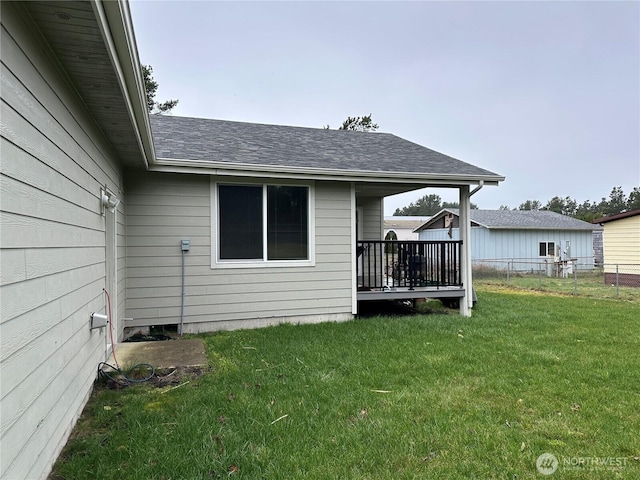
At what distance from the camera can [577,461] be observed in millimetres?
2477

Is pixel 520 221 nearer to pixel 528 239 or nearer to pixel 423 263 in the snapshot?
pixel 528 239

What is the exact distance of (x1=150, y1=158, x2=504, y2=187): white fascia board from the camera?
5.75 metres

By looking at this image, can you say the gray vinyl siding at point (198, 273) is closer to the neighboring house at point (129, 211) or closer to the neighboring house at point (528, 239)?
the neighboring house at point (129, 211)

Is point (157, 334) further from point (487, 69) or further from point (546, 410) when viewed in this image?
point (487, 69)

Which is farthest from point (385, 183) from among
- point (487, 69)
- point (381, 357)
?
point (487, 69)

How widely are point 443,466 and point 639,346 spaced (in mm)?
4517

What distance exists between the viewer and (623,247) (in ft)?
48.1

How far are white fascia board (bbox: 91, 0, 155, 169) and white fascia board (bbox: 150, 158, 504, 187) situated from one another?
190 cm

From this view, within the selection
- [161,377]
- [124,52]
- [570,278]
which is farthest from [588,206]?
[124,52]

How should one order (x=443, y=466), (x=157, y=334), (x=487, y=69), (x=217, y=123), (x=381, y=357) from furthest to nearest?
(x=487, y=69) → (x=217, y=123) → (x=157, y=334) → (x=381, y=357) → (x=443, y=466)

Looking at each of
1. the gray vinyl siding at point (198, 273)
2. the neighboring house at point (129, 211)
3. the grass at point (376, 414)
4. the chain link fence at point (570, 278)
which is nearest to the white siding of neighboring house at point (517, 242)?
the chain link fence at point (570, 278)

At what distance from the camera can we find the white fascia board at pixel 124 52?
1.98 m

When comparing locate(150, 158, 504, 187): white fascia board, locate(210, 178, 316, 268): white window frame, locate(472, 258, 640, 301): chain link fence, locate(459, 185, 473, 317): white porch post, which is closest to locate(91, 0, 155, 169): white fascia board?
locate(150, 158, 504, 187): white fascia board

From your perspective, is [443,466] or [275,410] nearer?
[443,466]
